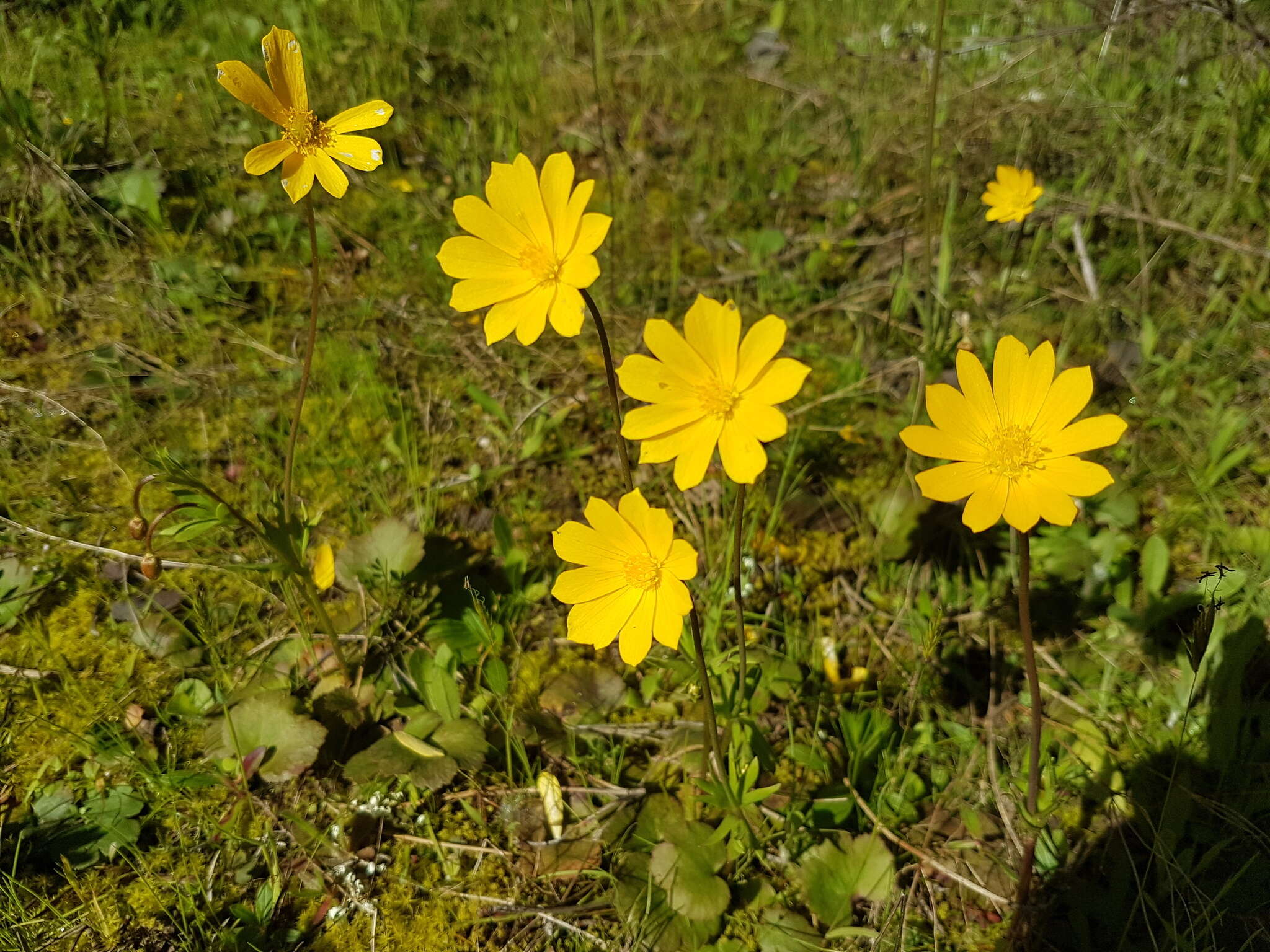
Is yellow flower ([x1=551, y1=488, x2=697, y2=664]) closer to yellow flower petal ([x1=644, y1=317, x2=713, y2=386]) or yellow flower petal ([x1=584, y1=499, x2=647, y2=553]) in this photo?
yellow flower petal ([x1=584, y1=499, x2=647, y2=553])

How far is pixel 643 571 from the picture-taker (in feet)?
5.15

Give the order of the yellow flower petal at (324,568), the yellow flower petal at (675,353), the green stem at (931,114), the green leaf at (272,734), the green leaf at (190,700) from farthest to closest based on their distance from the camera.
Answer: the yellow flower petal at (324,568), the green stem at (931,114), the green leaf at (190,700), the green leaf at (272,734), the yellow flower petal at (675,353)

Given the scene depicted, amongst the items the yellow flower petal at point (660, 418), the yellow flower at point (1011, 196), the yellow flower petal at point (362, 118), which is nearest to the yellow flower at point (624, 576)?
the yellow flower petal at point (660, 418)

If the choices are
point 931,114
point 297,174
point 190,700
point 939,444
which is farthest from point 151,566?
point 931,114

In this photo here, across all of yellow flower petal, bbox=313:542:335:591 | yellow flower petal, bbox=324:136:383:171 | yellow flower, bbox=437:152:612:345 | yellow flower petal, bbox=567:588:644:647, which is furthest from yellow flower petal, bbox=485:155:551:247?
yellow flower petal, bbox=313:542:335:591

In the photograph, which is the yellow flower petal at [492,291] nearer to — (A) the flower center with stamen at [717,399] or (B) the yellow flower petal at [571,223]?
(B) the yellow flower petal at [571,223]

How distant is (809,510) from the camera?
246cm

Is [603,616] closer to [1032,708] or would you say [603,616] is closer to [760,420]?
[760,420]

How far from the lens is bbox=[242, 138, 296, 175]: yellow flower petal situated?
58.9 inches

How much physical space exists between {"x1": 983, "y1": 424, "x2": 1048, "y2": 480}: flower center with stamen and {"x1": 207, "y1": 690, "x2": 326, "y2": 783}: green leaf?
1.55 metres

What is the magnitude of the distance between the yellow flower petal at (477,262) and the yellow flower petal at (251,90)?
1.36 ft

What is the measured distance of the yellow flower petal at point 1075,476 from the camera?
1.33 m

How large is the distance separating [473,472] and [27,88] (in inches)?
107

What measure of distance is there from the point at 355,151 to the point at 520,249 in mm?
379
